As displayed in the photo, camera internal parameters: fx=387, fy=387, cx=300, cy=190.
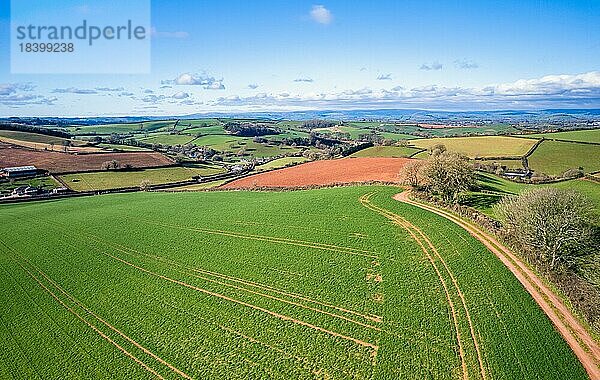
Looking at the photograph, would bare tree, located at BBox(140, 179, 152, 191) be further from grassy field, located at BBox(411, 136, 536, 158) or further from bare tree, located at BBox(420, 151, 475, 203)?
grassy field, located at BBox(411, 136, 536, 158)

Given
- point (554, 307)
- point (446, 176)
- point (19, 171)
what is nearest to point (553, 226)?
point (554, 307)

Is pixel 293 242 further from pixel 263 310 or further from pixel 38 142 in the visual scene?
pixel 38 142

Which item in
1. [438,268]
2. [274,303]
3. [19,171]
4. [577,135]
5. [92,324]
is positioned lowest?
[92,324]

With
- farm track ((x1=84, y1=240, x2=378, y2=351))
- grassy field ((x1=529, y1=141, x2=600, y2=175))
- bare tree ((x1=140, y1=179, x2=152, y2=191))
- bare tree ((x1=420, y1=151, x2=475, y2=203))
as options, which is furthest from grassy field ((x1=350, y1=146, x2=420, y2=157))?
farm track ((x1=84, y1=240, x2=378, y2=351))

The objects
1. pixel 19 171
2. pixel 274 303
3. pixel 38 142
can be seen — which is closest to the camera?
pixel 274 303

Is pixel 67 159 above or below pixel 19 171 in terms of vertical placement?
above

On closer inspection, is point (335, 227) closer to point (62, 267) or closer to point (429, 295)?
point (429, 295)
